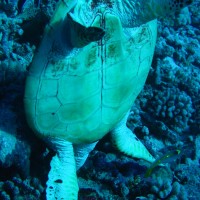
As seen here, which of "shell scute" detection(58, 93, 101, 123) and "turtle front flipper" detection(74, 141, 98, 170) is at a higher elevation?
"shell scute" detection(58, 93, 101, 123)

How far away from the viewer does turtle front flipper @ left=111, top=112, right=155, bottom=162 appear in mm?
2772

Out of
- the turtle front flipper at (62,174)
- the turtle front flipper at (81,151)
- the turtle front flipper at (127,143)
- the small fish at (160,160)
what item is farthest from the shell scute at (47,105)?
the small fish at (160,160)

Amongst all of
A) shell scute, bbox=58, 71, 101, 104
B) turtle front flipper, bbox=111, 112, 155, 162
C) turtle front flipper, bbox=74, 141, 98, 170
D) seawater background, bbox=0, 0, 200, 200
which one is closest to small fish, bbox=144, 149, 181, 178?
seawater background, bbox=0, 0, 200, 200

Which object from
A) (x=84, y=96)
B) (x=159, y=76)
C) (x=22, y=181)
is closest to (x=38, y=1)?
(x=159, y=76)

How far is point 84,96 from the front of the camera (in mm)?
2016

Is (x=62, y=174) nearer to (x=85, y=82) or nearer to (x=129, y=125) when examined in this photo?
(x=85, y=82)

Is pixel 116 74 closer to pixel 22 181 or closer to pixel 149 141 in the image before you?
pixel 22 181

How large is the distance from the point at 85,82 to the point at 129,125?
5.15 feet

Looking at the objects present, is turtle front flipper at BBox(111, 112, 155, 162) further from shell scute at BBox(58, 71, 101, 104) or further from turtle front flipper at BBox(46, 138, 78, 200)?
shell scute at BBox(58, 71, 101, 104)

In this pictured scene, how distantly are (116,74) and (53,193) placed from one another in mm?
1064

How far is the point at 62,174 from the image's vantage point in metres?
2.18

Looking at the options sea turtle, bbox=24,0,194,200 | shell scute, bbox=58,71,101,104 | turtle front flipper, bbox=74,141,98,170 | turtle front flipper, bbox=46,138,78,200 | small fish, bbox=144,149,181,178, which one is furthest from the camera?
small fish, bbox=144,149,181,178

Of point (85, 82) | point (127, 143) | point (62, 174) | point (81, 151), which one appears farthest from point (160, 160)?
point (85, 82)

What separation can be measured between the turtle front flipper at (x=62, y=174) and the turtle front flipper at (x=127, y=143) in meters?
0.65
